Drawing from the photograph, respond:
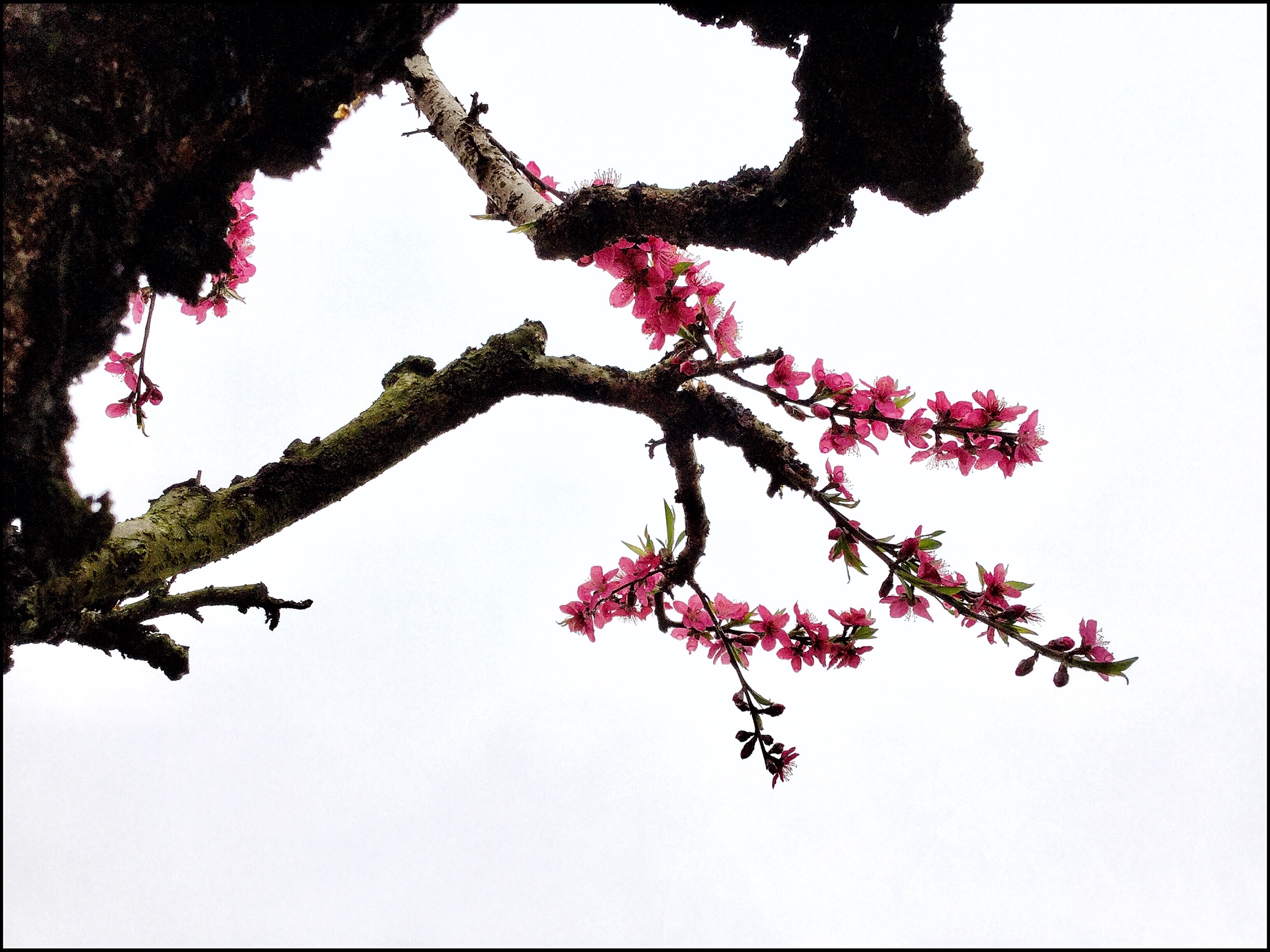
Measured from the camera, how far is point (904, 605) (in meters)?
2.23

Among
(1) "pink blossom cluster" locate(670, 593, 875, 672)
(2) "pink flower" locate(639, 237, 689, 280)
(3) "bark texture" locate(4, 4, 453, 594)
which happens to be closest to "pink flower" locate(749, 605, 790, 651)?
(1) "pink blossom cluster" locate(670, 593, 875, 672)

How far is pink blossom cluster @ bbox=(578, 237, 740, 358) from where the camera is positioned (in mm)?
2391

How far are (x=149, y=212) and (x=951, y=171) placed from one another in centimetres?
168

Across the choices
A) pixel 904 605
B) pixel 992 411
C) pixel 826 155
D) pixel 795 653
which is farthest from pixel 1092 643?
pixel 826 155

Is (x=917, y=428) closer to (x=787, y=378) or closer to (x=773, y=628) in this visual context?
(x=787, y=378)

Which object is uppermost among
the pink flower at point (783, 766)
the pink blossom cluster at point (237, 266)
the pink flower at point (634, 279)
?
the pink blossom cluster at point (237, 266)

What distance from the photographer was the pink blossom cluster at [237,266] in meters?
2.72

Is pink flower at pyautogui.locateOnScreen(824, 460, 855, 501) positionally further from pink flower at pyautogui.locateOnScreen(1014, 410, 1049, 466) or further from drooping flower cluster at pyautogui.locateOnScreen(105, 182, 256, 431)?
drooping flower cluster at pyautogui.locateOnScreen(105, 182, 256, 431)

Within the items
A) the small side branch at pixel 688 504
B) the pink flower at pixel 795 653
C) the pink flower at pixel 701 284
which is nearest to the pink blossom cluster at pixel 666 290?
the pink flower at pixel 701 284

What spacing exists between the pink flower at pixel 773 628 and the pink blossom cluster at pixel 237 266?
7.75 feet

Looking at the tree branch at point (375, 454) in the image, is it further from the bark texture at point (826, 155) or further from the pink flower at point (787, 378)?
the bark texture at point (826, 155)

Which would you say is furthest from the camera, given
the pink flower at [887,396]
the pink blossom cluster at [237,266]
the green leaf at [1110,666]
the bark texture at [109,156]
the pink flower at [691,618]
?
the pink flower at [691,618]

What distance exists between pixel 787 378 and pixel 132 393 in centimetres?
227

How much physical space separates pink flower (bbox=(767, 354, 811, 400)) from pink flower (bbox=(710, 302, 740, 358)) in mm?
143
